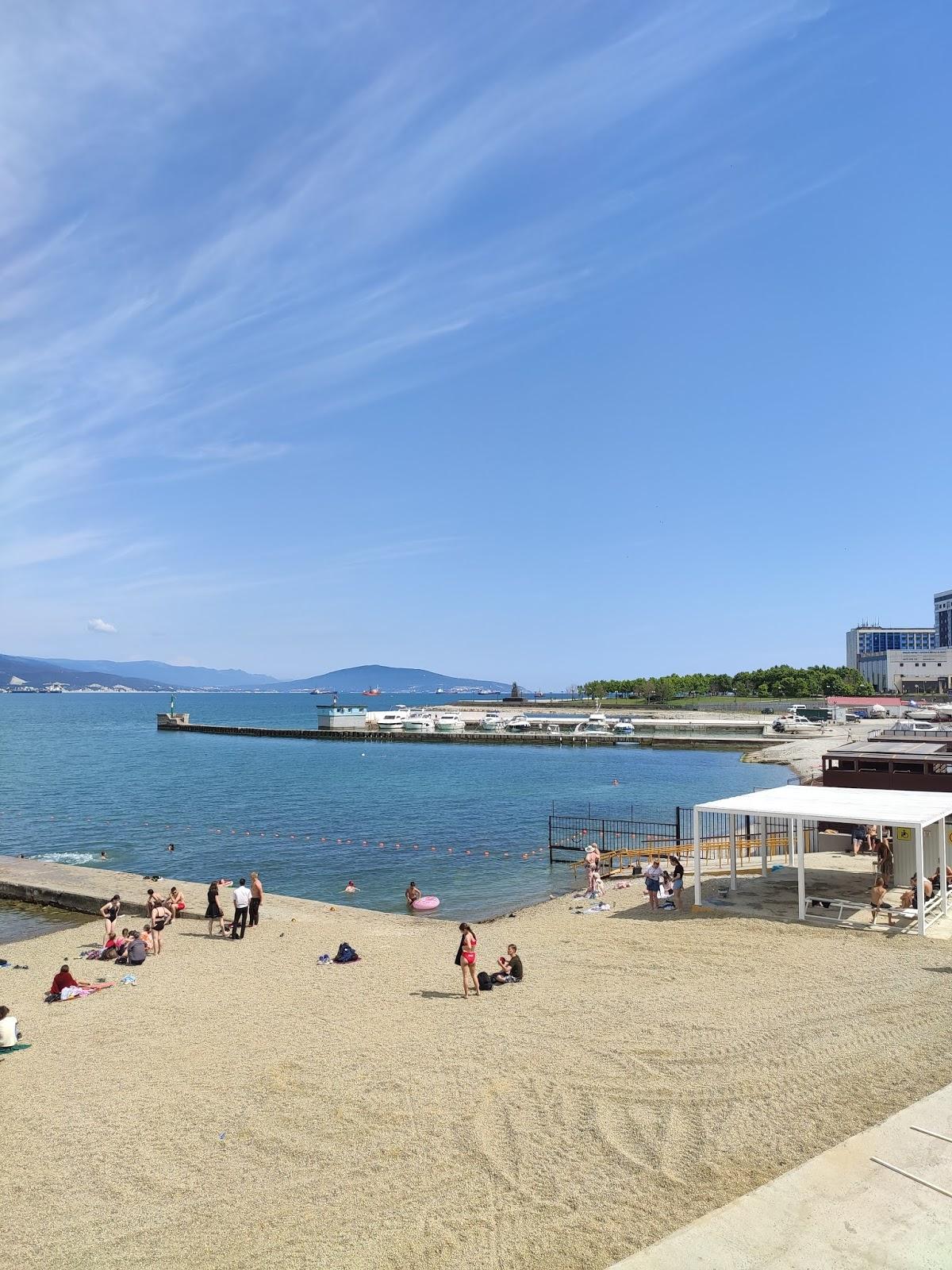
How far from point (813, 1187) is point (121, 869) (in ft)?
104

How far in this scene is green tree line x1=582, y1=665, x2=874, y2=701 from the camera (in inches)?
6112

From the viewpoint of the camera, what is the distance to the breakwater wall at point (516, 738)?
92.2m

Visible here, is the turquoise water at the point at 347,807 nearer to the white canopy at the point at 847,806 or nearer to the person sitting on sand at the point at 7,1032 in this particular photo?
the white canopy at the point at 847,806

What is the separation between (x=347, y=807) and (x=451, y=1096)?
39.7 meters

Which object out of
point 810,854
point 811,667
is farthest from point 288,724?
point 810,854

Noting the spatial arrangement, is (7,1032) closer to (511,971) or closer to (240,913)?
(240,913)

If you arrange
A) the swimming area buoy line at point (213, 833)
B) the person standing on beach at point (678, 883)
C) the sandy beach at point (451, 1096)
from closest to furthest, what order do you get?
the sandy beach at point (451, 1096)
the person standing on beach at point (678, 883)
the swimming area buoy line at point (213, 833)

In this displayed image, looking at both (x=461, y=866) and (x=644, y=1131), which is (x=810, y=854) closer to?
(x=461, y=866)

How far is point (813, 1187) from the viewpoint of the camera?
756 cm

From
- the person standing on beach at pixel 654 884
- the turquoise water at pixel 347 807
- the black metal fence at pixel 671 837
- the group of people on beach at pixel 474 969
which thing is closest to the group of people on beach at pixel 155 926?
the turquoise water at pixel 347 807

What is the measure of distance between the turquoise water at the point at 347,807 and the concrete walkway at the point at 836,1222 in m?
19.1

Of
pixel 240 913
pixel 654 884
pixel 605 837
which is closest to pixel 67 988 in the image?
pixel 240 913

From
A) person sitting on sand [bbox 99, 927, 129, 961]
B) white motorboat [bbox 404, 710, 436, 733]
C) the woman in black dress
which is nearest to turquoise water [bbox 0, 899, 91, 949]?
person sitting on sand [bbox 99, 927, 129, 961]

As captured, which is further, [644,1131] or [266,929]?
[266,929]
